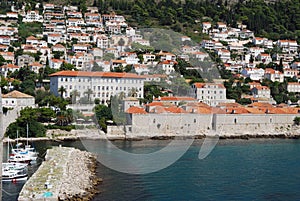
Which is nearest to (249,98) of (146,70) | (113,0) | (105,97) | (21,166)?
(146,70)

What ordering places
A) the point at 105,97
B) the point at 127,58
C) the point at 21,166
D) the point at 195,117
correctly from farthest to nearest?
the point at 127,58 < the point at 105,97 < the point at 195,117 < the point at 21,166

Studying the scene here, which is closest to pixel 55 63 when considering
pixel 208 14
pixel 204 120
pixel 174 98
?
pixel 174 98

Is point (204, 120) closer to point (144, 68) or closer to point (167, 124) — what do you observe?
point (167, 124)

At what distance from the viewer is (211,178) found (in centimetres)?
1037

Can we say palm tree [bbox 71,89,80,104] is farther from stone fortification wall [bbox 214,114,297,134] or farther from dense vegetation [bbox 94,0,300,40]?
dense vegetation [bbox 94,0,300,40]

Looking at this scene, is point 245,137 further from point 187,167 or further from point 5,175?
point 5,175

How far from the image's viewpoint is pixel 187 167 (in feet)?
37.4

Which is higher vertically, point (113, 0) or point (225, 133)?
point (113, 0)

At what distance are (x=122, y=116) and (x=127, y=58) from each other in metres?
6.97

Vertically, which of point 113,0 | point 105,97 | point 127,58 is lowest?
point 105,97

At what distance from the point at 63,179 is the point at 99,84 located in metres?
9.76

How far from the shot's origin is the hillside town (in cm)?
1694

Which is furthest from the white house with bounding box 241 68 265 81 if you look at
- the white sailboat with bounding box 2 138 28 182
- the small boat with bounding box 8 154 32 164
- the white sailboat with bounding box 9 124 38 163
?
the white sailboat with bounding box 2 138 28 182

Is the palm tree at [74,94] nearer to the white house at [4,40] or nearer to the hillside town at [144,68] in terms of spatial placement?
the hillside town at [144,68]
